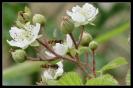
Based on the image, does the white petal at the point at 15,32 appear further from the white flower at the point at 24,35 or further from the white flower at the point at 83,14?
the white flower at the point at 83,14

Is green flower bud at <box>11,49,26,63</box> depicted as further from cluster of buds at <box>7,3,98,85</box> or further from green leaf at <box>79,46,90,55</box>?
green leaf at <box>79,46,90,55</box>

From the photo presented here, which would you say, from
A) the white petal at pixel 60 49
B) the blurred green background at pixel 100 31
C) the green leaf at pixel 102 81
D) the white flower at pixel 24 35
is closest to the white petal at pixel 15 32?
the white flower at pixel 24 35

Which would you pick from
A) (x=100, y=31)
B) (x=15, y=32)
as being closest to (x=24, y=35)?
(x=15, y=32)

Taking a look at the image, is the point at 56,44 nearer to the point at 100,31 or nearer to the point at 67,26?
the point at 67,26

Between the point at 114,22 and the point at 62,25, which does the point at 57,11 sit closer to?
the point at 114,22

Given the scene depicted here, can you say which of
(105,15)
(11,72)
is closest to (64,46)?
(11,72)
